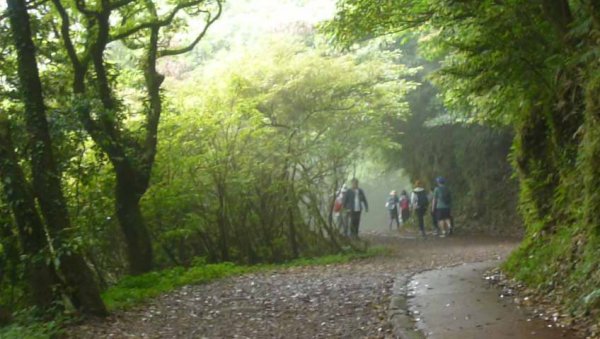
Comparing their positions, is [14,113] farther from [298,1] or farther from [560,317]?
[298,1]

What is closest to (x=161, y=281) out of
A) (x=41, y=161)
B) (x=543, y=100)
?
(x=41, y=161)

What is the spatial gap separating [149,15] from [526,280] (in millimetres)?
9189

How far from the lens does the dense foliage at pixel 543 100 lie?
7305 millimetres

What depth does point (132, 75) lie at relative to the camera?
14.8 m

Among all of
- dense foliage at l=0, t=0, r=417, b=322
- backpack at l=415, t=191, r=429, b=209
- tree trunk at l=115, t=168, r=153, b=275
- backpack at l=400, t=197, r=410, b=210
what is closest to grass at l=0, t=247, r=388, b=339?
dense foliage at l=0, t=0, r=417, b=322

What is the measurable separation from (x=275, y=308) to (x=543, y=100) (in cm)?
478

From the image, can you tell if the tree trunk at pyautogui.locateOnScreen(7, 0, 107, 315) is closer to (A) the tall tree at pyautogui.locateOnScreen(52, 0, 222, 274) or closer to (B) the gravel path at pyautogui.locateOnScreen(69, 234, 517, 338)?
(B) the gravel path at pyautogui.locateOnScreen(69, 234, 517, 338)

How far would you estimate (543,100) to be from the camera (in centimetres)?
965

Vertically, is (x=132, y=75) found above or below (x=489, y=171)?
above

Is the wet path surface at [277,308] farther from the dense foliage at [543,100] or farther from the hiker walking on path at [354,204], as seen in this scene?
the hiker walking on path at [354,204]

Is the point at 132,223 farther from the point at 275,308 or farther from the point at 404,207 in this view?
the point at 404,207

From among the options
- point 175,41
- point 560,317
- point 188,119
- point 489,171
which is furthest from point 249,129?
point 489,171

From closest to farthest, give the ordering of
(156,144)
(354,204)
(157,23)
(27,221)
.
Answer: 1. (27,221)
2. (157,23)
3. (156,144)
4. (354,204)

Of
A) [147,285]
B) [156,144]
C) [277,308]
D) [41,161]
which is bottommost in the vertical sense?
[277,308]
